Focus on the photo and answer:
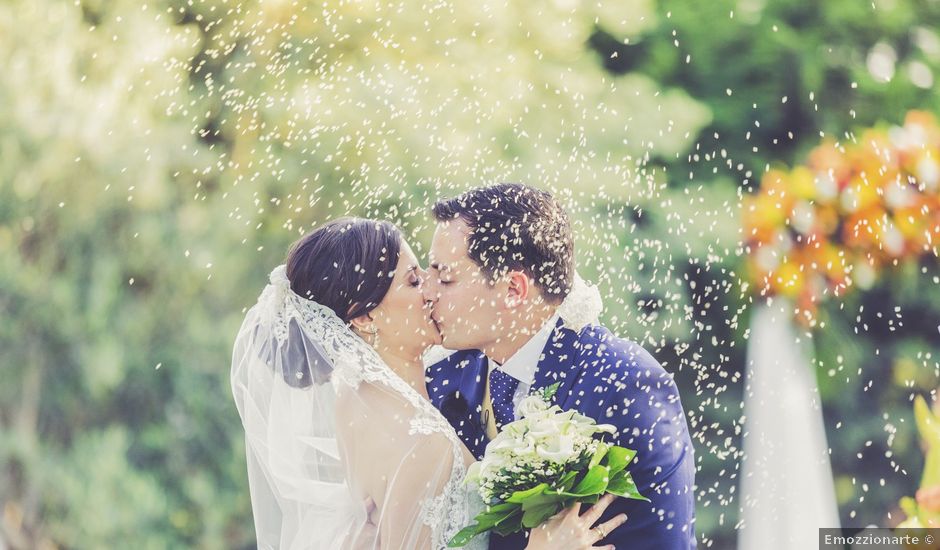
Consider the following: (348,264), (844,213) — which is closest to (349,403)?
(348,264)

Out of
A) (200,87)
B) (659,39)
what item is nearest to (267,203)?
(200,87)

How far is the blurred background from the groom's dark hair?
12.3 feet

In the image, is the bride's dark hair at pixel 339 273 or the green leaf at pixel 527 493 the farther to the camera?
the bride's dark hair at pixel 339 273

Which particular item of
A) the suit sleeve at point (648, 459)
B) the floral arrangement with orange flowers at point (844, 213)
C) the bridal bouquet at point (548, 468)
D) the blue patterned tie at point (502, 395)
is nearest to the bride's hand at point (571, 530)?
the bridal bouquet at point (548, 468)

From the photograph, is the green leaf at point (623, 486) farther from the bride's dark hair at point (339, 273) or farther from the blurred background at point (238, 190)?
the blurred background at point (238, 190)

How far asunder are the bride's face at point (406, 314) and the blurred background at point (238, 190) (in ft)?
12.4

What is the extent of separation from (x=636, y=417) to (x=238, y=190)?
209 inches

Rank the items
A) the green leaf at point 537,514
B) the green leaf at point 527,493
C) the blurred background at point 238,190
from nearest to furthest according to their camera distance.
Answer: the green leaf at point 527,493
the green leaf at point 537,514
the blurred background at point 238,190

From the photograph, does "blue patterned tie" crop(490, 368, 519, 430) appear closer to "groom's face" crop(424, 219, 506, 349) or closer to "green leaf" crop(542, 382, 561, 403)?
"groom's face" crop(424, 219, 506, 349)

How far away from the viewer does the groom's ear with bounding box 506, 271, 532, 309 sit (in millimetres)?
4449

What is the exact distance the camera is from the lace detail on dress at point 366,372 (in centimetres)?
420

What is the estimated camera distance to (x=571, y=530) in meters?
3.87

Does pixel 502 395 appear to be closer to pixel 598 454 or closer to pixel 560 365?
pixel 560 365

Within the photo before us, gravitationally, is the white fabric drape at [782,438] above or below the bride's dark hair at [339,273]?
above
